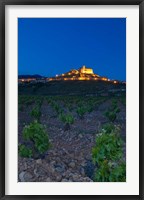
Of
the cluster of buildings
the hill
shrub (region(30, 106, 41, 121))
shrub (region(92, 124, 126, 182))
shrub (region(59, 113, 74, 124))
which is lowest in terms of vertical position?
shrub (region(92, 124, 126, 182))

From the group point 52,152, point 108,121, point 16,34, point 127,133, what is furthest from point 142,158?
point 16,34

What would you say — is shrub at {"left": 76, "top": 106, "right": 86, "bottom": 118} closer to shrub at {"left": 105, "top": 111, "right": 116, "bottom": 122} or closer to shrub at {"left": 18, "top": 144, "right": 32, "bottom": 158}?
shrub at {"left": 105, "top": 111, "right": 116, "bottom": 122}

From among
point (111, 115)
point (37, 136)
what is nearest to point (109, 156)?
point (111, 115)

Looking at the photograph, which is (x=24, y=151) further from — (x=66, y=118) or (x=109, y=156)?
(x=109, y=156)

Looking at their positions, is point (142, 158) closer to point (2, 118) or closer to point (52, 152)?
point (52, 152)

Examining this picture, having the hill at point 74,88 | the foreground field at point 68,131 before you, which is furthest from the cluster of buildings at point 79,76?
the foreground field at point 68,131

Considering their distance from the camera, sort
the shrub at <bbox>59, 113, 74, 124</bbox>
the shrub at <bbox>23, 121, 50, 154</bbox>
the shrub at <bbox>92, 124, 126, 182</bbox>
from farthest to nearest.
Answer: the shrub at <bbox>59, 113, 74, 124</bbox>
the shrub at <bbox>23, 121, 50, 154</bbox>
the shrub at <bbox>92, 124, 126, 182</bbox>

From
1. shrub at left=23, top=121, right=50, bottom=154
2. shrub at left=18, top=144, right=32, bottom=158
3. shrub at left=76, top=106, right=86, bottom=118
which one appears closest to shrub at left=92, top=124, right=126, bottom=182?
shrub at left=76, top=106, right=86, bottom=118
